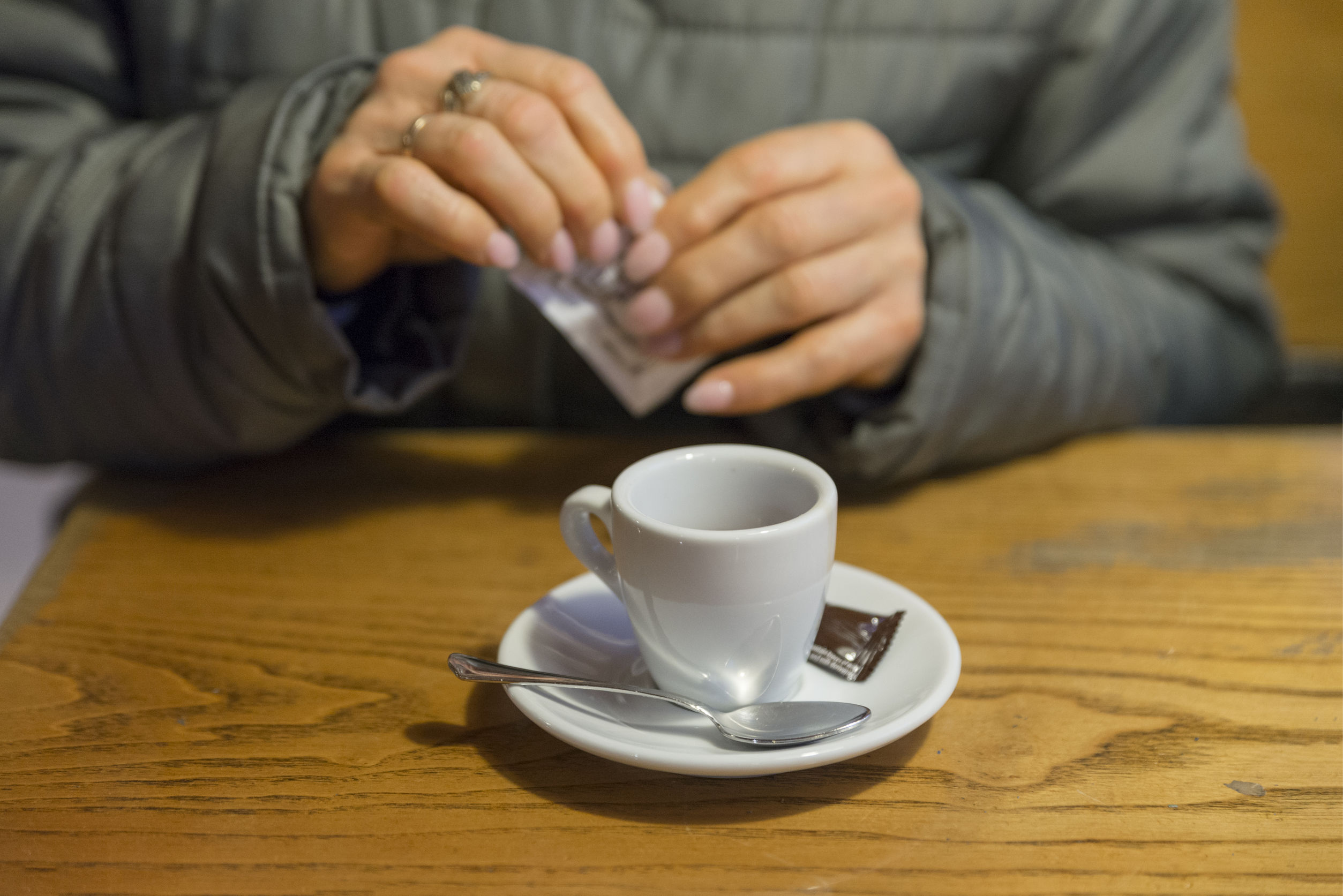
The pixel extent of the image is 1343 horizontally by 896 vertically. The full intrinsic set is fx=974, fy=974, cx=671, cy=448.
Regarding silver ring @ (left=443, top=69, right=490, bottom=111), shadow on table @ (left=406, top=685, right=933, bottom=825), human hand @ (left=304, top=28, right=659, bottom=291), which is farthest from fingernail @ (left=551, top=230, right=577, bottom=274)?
shadow on table @ (left=406, top=685, right=933, bottom=825)

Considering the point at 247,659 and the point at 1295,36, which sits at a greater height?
the point at 1295,36

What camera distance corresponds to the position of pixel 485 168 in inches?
24.8

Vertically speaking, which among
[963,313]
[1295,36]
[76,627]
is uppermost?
[1295,36]

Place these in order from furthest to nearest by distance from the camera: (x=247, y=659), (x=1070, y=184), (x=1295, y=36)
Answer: (x=1295, y=36) → (x=1070, y=184) → (x=247, y=659)

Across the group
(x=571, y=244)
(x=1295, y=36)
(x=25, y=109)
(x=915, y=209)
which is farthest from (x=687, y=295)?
(x=1295, y=36)

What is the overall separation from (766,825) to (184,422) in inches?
22.8

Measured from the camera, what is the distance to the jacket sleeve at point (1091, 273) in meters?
0.76

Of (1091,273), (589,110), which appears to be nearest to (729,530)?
(589,110)

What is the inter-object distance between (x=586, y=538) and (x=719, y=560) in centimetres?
11

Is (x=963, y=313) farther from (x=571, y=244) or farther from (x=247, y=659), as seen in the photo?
(x=247, y=659)

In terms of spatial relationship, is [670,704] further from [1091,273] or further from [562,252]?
[1091,273]

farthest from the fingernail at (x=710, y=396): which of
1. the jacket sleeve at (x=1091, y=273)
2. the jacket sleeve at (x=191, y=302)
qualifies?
the jacket sleeve at (x=191, y=302)

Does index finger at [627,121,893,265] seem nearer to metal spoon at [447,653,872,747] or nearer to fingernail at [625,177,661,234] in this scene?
fingernail at [625,177,661,234]

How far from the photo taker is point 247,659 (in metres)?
0.56
